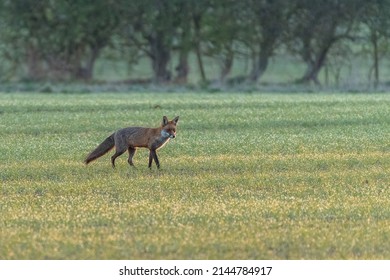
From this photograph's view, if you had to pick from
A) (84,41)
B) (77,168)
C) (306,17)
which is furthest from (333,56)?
(77,168)

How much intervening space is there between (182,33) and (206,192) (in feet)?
129

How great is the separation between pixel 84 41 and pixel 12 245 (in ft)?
145

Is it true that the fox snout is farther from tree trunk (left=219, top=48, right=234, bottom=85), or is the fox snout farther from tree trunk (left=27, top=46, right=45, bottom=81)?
tree trunk (left=27, top=46, right=45, bottom=81)

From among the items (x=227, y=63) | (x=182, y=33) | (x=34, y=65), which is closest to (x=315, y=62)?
(x=227, y=63)

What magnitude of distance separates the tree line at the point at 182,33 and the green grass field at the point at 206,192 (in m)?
25.6

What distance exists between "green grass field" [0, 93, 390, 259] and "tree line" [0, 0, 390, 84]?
83.9 feet

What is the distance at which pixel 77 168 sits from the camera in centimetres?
1675

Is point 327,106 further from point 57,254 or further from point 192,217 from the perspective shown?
point 57,254

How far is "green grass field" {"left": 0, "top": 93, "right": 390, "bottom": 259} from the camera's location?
10367mm

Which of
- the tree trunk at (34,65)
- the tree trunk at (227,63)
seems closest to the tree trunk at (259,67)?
the tree trunk at (227,63)

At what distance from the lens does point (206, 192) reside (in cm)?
1409

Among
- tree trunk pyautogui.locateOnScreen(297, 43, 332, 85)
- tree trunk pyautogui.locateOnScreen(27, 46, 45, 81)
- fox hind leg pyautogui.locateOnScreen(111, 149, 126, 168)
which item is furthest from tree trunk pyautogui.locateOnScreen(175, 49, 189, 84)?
fox hind leg pyautogui.locateOnScreen(111, 149, 126, 168)

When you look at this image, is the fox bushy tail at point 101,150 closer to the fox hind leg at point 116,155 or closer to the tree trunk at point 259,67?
the fox hind leg at point 116,155

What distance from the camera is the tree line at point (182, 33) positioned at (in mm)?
51250
